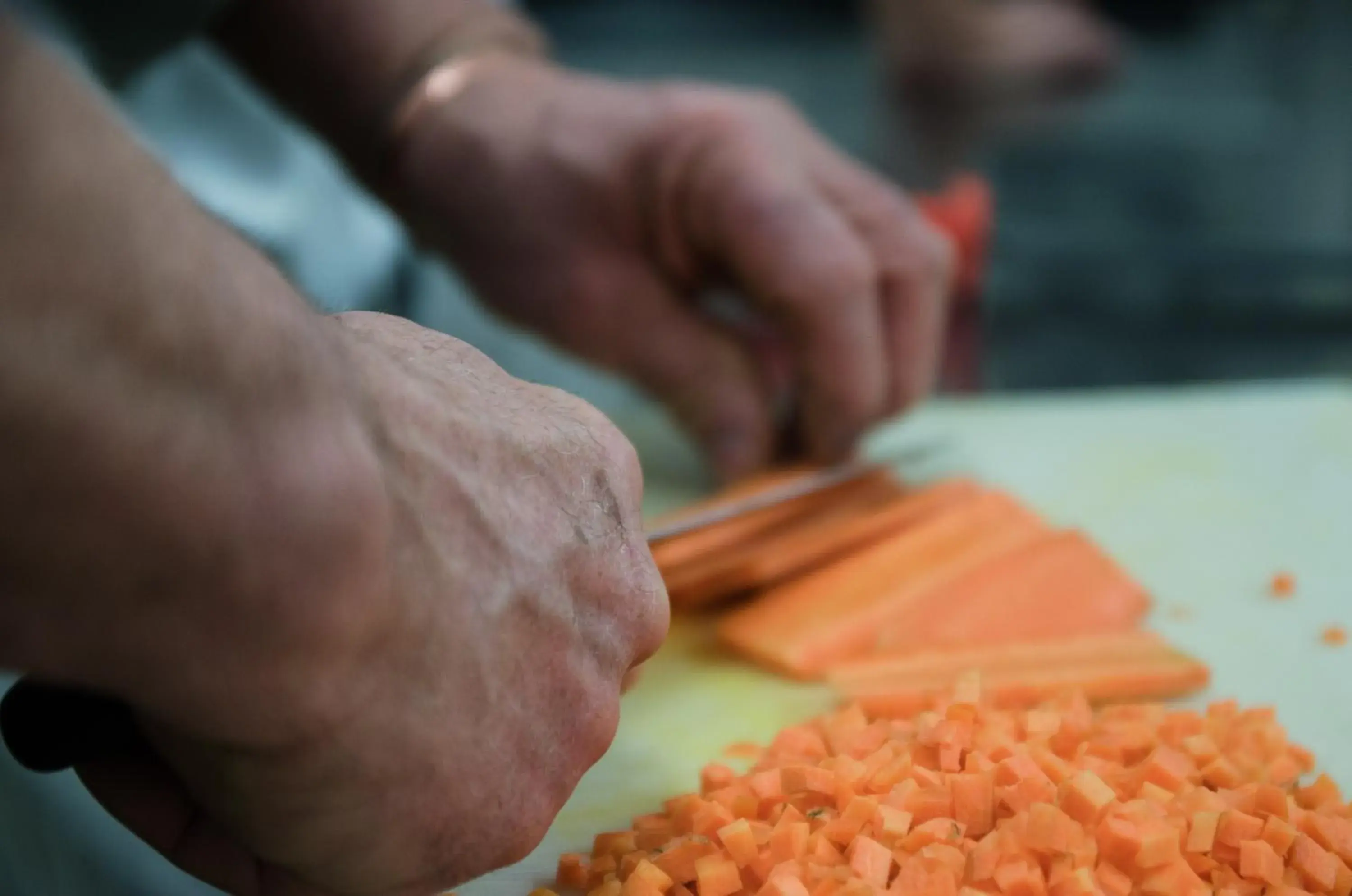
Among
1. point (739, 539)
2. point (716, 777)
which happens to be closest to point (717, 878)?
point (716, 777)

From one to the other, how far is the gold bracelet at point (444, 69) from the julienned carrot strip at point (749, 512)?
52 centimetres

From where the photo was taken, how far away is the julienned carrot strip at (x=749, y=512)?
39.3 inches

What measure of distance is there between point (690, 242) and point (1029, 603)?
54cm

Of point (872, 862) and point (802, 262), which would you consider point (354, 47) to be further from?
point (872, 862)

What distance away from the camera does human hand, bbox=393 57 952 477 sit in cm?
124

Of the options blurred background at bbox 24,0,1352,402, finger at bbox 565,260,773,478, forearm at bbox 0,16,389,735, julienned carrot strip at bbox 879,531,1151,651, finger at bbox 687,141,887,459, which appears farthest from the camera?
blurred background at bbox 24,0,1352,402

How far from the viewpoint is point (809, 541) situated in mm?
1113

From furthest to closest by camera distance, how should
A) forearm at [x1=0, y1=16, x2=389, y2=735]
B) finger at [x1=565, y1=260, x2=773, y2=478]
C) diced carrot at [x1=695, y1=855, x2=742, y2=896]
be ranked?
finger at [x1=565, y1=260, x2=773, y2=478], diced carrot at [x1=695, y1=855, x2=742, y2=896], forearm at [x1=0, y1=16, x2=389, y2=735]

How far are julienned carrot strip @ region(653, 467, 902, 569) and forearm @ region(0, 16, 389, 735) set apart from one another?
45 cm

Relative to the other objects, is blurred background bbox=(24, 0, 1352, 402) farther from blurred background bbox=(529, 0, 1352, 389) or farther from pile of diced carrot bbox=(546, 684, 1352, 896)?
pile of diced carrot bbox=(546, 684, 1352, 896)

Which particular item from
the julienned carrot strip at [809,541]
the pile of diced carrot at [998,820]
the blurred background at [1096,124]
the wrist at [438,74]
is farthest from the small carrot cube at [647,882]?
the blurred background at [1096,124]

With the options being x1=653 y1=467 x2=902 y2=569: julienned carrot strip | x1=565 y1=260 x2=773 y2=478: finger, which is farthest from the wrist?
x1=653 y1=467 x2=902 y2=569: julienned carrot strip

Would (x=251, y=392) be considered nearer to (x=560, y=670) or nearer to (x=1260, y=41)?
(x=560, y=670)

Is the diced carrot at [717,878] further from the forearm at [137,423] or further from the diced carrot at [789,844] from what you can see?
the forearm at [137,423]
